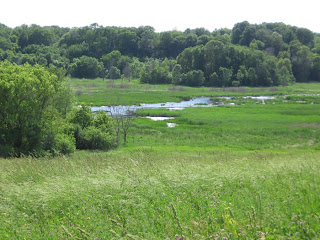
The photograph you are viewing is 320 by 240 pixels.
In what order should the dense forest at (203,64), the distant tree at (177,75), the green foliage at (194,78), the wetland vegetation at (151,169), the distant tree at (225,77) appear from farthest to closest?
the distant tree at (177,75) → the dense forest at (203,64) → the green foliage at (194,78) → the distant tree at (225,77) → the wetland vegetation at (151,169)

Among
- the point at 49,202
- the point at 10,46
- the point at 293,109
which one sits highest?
the point at 10,46

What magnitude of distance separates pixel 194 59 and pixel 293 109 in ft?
Result: 295

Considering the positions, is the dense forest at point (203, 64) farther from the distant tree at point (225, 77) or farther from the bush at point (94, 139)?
the bush at point (94, 139)

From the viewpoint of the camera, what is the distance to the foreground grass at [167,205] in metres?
5.20

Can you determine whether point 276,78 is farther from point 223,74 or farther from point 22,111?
point 22,111

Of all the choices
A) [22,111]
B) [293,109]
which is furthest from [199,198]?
[293,109]

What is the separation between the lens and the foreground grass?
17.0 ft

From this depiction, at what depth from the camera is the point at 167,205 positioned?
20.4ft

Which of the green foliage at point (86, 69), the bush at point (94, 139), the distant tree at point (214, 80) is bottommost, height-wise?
the bush at point (94, 139)

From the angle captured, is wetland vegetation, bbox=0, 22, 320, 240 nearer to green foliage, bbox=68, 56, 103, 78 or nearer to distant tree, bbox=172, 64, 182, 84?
distant tree, bbox=172, 64, 182, 84

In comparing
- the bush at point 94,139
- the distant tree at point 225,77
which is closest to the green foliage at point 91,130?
the bush at point 94,139

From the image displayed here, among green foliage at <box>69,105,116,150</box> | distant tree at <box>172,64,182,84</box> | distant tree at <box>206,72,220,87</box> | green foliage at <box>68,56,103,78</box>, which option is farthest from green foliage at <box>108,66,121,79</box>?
green foliage at <box>69,105,116,150</box>

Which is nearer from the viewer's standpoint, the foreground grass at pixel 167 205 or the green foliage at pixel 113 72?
the foreground grass at pixel 167 205

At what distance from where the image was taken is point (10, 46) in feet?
575
